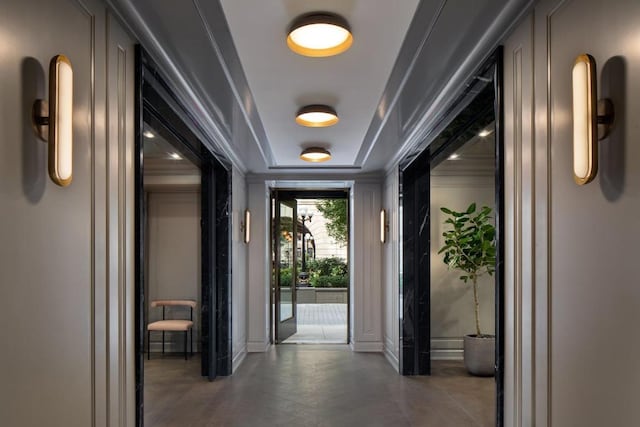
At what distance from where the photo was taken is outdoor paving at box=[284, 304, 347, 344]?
8.28 m

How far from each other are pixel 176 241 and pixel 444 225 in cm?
377

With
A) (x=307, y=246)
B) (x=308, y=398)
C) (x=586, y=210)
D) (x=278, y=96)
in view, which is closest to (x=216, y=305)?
(x=308, y=398)

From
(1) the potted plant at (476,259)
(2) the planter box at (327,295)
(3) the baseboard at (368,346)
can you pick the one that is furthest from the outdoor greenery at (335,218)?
(1) the potted plant at (476,259)

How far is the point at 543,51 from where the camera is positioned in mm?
2086

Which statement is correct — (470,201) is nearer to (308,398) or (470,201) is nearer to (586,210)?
(308,398)

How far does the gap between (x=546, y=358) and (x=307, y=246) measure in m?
15.3

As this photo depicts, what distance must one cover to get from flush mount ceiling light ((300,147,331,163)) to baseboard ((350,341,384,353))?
2838 millimetres

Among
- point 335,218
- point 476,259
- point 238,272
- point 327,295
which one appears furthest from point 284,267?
point 335,218

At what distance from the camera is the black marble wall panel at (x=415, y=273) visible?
5.77 meters

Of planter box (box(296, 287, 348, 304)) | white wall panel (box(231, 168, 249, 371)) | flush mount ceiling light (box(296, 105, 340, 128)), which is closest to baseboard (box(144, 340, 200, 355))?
white wall panel (box(231, 168, 249, 371))

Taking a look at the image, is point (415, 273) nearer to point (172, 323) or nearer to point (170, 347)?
point (172, 323)

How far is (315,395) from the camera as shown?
4.88 m

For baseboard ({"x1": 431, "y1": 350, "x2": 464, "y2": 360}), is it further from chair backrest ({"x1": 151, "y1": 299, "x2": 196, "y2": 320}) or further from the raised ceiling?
chair backrest ({"x1": 151, "y1": 299, "x2": 196, "y2": 320})

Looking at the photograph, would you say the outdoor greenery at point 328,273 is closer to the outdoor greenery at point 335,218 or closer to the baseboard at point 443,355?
the outdoor greenery at point 335,218
